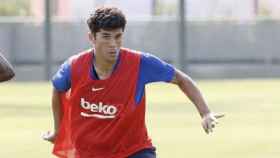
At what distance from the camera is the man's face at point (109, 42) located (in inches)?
240

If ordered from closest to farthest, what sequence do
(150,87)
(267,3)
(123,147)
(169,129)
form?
(123,147) → (169,129) → (150,87) → (267,3)

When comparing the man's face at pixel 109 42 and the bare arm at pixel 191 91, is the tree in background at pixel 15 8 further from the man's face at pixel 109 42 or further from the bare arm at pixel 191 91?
the man's face at pixel 109 42

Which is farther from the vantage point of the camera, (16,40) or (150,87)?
(16,40)

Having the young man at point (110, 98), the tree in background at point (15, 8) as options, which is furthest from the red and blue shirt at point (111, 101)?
the tree in background at point (15, 8)

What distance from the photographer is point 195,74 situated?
3183 centimetres

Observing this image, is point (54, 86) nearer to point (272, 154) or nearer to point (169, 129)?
point (272, 154)

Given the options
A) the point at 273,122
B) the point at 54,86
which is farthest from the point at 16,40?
the point at 54,86

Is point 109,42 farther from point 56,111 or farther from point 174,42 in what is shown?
point 174,42

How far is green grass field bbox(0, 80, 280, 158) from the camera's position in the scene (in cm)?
1282

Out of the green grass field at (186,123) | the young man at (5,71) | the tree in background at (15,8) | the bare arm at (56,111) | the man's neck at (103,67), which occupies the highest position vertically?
the young man at (5,71)

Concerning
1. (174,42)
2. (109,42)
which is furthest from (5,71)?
(174,42)

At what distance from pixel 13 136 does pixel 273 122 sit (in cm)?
436

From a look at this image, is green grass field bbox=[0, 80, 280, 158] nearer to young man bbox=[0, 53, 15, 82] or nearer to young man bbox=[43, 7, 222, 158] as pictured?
young man bbox=[43, 7, 222, 158]

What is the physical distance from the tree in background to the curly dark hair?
2943cm
